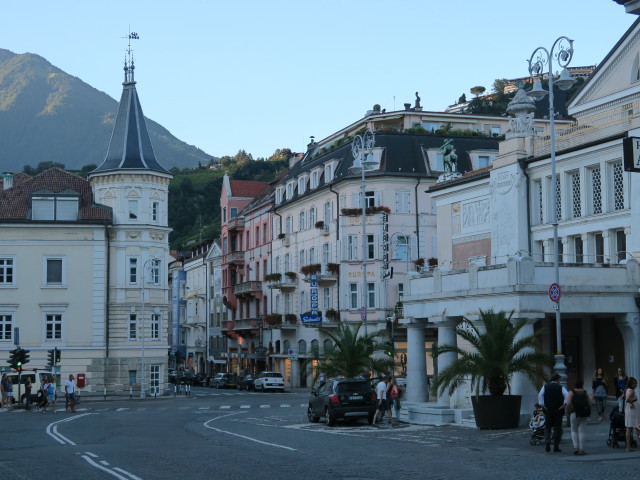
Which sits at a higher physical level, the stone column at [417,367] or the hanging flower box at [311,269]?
the hanging flower box at [311,269]

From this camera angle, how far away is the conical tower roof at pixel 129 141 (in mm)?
67188

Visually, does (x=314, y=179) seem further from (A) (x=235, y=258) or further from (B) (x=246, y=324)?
(A) (x=235, y=258)

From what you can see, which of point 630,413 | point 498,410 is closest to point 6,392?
point 498,410

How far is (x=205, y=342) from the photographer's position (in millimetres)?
104500

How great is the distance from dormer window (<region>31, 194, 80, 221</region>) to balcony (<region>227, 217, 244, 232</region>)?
25801mm

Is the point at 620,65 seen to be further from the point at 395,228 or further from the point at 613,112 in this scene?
the point at 395,228

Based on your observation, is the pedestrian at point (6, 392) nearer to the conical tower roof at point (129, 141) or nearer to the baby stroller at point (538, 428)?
the conical tower roof at point (129, 141)

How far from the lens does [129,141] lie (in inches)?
2667

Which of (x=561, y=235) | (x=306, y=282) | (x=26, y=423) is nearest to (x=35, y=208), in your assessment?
(x=306, y=282)

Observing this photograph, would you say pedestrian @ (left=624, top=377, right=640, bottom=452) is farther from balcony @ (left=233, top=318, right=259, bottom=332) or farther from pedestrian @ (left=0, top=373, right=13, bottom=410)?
balcony @ (left=233, top=318, right=259, bottom=332)

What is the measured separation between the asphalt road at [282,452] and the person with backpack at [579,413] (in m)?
0.38

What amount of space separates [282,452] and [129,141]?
48.0 m

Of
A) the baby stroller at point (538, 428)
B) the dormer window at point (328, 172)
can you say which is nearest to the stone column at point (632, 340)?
the baby stroller at point (538, 428)

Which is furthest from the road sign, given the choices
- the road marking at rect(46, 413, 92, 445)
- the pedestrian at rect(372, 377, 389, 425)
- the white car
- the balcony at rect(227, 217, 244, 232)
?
the balcony at rect(227, 217, 244, 232)
